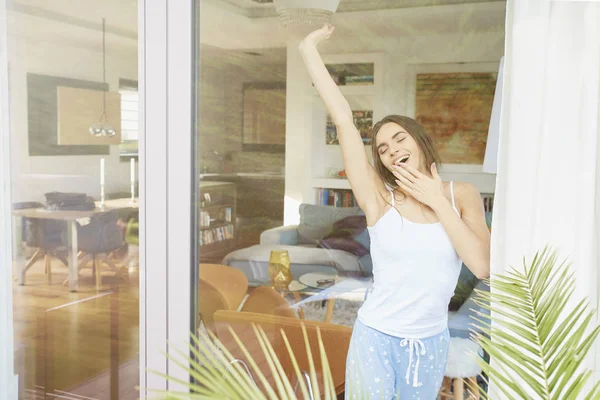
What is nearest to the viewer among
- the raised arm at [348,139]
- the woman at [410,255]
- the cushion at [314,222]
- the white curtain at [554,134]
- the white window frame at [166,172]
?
the white curtain at [554,134]

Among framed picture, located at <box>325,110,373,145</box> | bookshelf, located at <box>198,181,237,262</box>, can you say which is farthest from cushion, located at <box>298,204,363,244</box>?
framed picture, located at <box>325,110,373,145</box>

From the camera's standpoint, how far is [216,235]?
7.43 feet

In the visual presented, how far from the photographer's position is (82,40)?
249 cm

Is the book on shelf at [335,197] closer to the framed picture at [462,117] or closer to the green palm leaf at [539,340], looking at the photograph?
the framed picture at [462,117]

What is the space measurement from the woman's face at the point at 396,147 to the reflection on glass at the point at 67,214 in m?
1.02

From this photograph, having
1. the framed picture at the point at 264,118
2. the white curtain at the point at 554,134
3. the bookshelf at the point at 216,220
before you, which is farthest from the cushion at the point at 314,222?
the white curtain at the point at 554,134

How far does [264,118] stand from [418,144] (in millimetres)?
1676

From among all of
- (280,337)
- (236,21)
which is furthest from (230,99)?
(280,337)

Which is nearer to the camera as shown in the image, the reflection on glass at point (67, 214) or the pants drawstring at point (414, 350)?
the pants drawstring at point (414, 350)

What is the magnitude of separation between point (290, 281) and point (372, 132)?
952 mm

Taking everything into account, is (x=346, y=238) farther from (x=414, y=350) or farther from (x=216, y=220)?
(x=414, y=350)

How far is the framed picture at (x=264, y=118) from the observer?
3.25 metres

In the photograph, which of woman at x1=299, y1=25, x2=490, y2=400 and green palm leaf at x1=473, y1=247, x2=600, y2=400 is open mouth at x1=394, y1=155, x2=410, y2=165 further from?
green palm leaf at x1=473, y1=247, x2=600, y2=400

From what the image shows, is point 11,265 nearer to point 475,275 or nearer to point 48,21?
point 48,21
